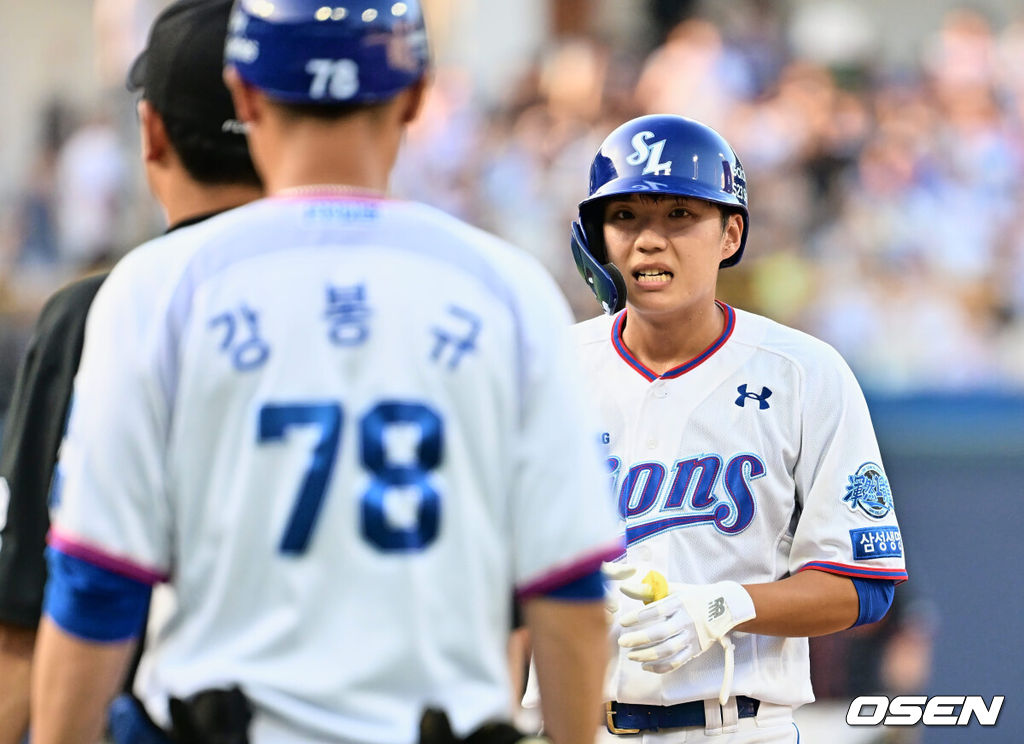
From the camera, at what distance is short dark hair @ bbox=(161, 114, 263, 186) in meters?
2.91

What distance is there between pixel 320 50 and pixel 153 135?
0.70m

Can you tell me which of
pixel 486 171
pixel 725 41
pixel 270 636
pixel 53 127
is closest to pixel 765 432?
pixel 270 636

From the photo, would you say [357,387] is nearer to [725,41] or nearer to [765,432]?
[765,432]

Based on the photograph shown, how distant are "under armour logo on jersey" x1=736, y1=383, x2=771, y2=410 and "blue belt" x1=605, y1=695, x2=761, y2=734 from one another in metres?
0.72

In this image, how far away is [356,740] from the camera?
87.7 inches

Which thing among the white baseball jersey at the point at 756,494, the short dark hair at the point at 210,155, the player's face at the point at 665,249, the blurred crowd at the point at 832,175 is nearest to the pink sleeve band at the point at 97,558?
the short dark hair at the point at 210,155

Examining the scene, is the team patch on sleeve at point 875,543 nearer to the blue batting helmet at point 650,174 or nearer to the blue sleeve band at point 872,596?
the blue sleeve band at point 872,596

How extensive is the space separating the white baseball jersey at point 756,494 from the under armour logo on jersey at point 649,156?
535mm

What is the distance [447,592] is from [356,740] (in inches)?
9.7

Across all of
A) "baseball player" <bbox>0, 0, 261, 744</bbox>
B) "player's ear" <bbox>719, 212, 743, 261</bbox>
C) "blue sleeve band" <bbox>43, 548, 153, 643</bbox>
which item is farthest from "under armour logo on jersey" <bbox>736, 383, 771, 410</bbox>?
"blue sleeve band" <bbox>43, 548, 153, 643</bbox>

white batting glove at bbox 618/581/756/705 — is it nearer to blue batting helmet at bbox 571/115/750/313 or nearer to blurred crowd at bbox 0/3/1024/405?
blue batting helmet at bbox 571/115/750/313

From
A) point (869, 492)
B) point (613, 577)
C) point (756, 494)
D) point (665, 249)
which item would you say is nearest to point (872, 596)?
point (869, 492)

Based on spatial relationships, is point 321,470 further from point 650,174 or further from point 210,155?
point 650,174

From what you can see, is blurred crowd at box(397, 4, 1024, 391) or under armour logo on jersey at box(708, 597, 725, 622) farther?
blurred crowd at box(397, 4, 1024, 391)
